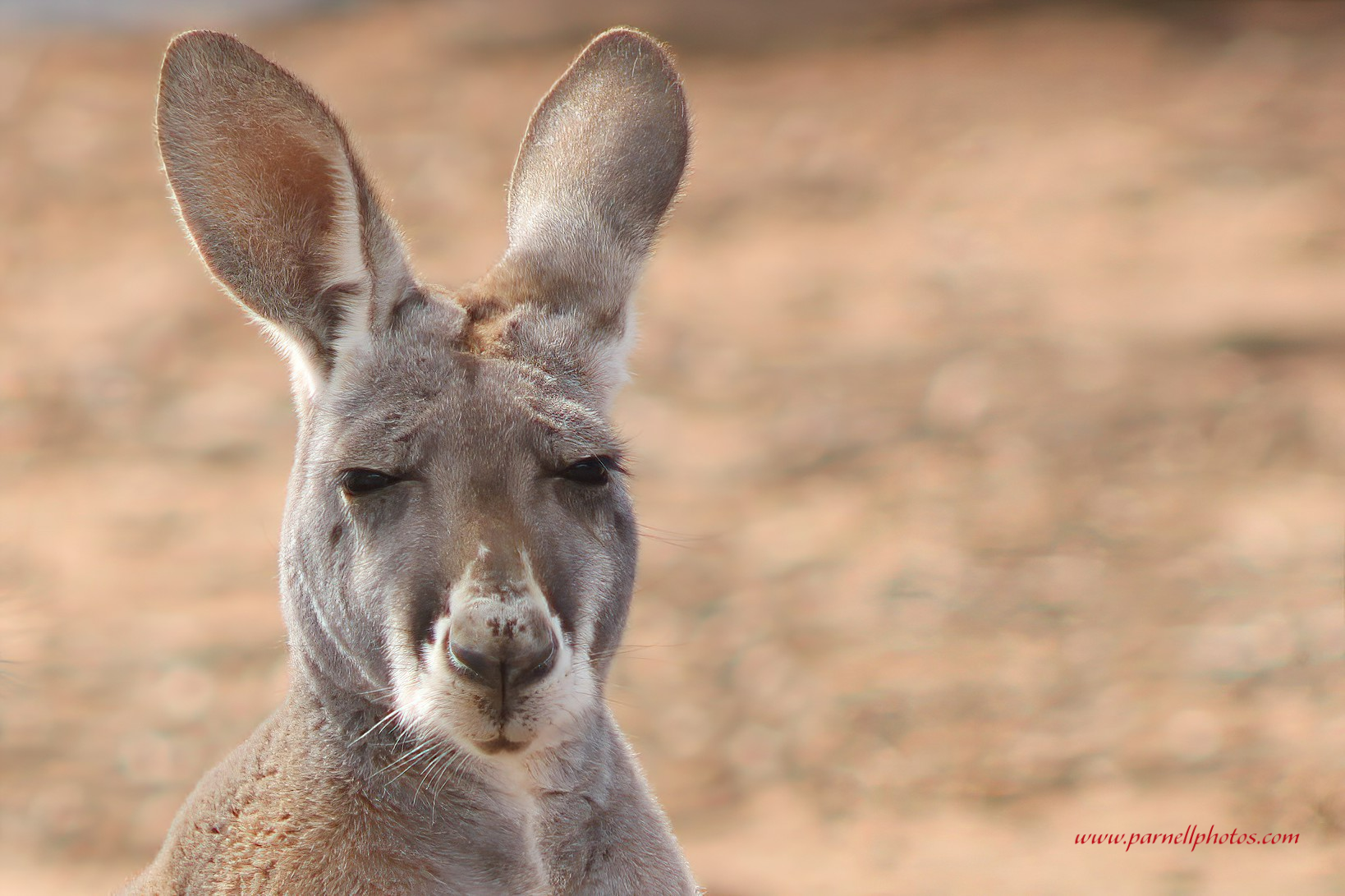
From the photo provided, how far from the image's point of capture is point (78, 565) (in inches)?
357

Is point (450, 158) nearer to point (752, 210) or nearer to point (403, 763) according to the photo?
point (752, 210)

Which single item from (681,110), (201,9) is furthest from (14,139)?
(681,110)

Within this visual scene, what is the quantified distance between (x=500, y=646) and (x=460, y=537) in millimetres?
289

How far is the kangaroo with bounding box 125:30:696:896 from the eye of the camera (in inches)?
121

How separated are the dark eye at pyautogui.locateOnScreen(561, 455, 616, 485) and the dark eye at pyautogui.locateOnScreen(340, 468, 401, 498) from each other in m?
0.36

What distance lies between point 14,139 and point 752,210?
296 inches

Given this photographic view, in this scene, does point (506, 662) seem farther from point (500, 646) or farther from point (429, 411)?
point (429, 411)

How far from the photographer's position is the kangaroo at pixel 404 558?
3068 millimetres

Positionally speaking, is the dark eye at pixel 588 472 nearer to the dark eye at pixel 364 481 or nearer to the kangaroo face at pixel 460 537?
the kangaroo face at pixel 460 537

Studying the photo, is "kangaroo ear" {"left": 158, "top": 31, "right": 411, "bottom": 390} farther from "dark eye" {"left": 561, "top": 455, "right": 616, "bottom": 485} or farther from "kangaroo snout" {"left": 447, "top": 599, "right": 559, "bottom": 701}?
"kangaroo snout" {"left": 447, "top": 599, "right": 559, "bottom": 701}

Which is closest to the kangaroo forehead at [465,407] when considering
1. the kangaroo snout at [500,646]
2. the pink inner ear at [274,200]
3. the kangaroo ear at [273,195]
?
the kangaroo ear at [273,195]

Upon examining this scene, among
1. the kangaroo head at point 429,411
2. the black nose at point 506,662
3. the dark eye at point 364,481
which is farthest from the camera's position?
the dark eye at point 364,481

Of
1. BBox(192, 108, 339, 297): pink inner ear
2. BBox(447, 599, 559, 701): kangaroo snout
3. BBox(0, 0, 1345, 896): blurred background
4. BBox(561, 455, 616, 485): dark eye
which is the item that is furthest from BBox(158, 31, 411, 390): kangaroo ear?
BBox(0, 0, 1345, 896): blurred background

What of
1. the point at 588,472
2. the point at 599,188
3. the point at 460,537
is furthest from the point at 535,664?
the point at 599,188
